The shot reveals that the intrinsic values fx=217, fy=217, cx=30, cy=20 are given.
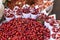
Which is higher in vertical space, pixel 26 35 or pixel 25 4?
pixel 25 4

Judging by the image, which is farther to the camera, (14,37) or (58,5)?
(58,5)

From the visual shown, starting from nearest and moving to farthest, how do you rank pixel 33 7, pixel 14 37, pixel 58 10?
pixel 14 37 < pixel 33 7 < pixel 58 10

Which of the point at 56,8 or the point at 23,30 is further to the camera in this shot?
the point at 56,8

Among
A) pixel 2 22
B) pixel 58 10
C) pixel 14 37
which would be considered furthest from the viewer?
pixel 58 10

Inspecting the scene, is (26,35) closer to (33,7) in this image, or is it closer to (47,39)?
(47,39)

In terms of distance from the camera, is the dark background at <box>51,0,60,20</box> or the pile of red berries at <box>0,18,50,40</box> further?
the dark background at <box>51,0,60,20</box>

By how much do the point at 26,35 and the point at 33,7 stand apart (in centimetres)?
32

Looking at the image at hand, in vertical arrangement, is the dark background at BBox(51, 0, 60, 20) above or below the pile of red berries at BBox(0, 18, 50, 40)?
above

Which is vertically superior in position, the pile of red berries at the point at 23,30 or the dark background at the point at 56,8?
the dark background at the point at 56,8

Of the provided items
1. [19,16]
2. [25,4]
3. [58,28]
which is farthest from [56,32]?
[25,4]

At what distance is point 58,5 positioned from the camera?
5.84 feet

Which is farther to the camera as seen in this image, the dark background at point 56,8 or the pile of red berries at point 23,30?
the dark background at point 56,8

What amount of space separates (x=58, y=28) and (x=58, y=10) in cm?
38

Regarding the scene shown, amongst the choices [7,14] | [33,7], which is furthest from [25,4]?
[7,14]
